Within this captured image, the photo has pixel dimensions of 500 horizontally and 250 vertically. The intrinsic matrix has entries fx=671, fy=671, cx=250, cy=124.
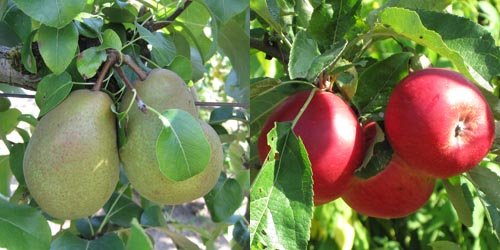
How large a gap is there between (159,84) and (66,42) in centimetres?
7

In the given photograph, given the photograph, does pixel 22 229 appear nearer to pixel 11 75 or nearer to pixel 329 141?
pixel 11 75

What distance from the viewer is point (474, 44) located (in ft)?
1.47

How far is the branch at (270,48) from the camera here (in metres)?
0.58

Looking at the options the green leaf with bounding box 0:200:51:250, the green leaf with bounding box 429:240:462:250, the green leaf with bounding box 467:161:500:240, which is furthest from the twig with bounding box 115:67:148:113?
the green leaf with bounding box 429:240:462:250

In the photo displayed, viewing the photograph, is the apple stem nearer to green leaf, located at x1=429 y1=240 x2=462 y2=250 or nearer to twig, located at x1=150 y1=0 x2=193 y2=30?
twig, located at x1=150 y1=0 x2=193 y2=30

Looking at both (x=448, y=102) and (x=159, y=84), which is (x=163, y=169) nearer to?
(x=159, y=84)

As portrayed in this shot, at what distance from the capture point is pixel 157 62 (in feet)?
1.59

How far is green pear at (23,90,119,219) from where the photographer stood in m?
0.40

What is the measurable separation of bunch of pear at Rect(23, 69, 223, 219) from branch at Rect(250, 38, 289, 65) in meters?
0.17

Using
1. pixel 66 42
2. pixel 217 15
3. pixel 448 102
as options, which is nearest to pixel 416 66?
pixel 448 102

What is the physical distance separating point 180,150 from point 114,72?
0.33ft

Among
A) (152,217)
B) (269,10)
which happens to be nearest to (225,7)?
(269,10)

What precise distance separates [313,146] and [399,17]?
11 cm

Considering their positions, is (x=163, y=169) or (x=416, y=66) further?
(x=416, y=66)
